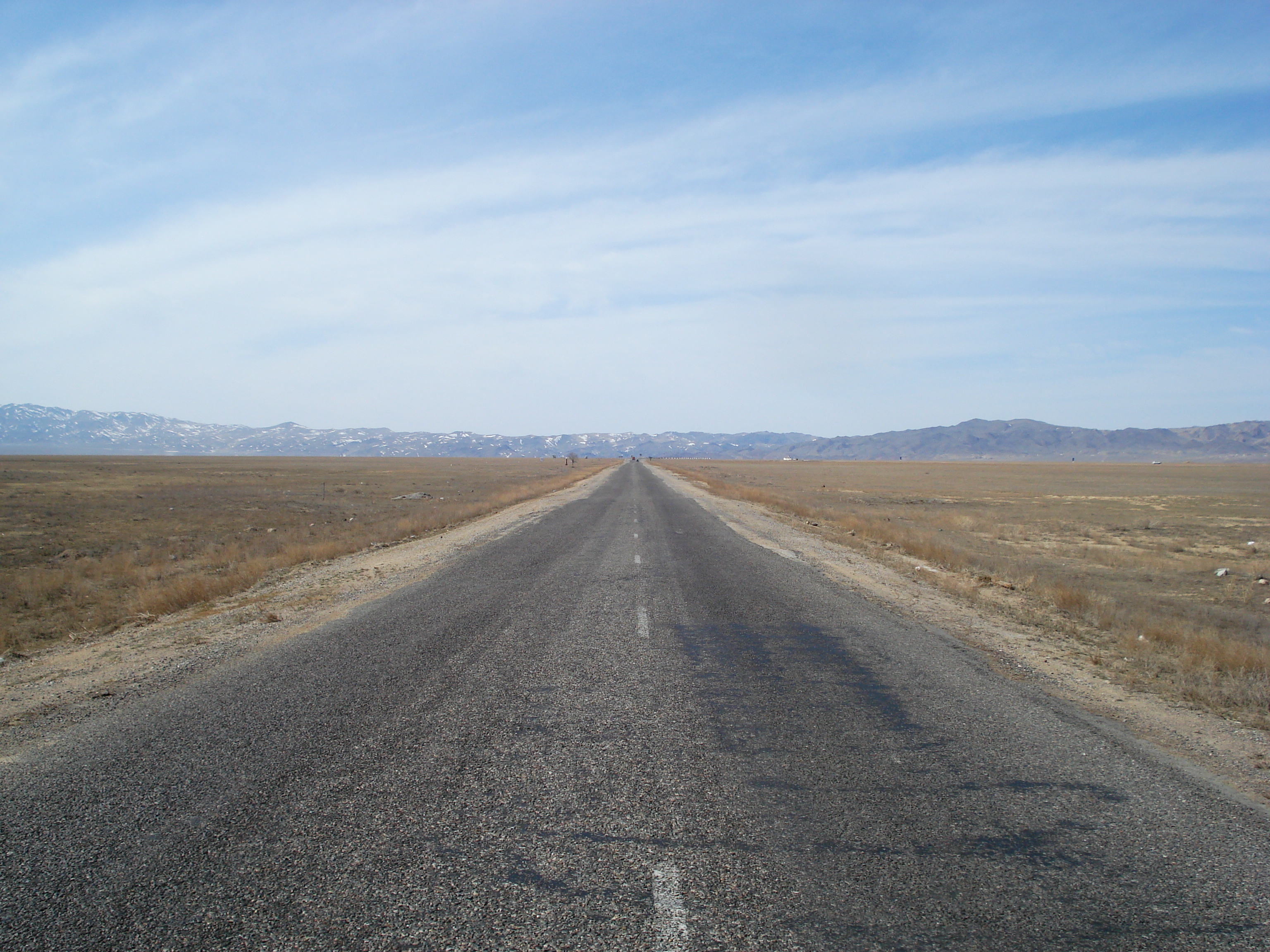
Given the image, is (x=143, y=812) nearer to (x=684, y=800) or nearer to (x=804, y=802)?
(x=684, y=800)

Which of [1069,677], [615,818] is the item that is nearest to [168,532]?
[615,818]

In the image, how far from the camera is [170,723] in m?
5.87

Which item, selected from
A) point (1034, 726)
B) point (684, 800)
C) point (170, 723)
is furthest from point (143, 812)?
point (1034, 726)

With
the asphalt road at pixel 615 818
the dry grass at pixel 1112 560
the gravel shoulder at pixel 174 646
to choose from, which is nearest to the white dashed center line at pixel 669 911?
the asphalt road at pixel 615 818

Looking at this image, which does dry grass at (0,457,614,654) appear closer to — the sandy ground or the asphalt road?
the sandy ground

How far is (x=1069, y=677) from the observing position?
309 inches

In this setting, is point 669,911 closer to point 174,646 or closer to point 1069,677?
point 1069,677

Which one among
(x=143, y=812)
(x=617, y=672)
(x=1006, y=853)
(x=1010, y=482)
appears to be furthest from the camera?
(x=1010, y=482)

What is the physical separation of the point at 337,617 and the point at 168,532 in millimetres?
20121

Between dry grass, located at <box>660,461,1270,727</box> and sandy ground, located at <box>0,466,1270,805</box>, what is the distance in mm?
564

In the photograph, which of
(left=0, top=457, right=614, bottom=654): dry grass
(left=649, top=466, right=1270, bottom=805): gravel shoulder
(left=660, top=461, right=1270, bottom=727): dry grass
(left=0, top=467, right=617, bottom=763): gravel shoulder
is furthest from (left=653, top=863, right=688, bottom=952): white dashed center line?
(left=0, top=457, right=614, bottom=654): dry grass

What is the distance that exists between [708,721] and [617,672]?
5.21ft

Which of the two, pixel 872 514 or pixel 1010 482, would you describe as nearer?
pixel 872 514

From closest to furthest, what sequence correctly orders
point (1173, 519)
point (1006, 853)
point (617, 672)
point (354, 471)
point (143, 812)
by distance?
point (1006, 853) → point (143, 812) → point (617, 672) → point (1173, 519) → point (354, 471)
